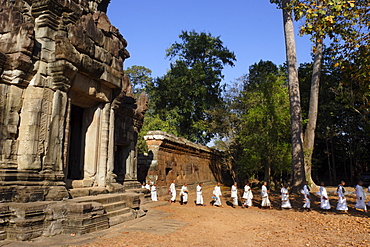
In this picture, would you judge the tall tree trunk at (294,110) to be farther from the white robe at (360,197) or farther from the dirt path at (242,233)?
the dirt path at (242,233)

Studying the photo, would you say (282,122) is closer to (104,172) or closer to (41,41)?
(104,172)

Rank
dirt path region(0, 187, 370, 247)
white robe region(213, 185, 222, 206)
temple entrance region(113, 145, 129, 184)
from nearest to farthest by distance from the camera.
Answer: dirt path region(0, 187, 370, 247), temple entrance region(113, 145, 129, 184), white robe region(213, 185, 222, 206)

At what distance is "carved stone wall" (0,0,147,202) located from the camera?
620 cm

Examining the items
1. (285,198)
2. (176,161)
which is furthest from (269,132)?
(285,198)

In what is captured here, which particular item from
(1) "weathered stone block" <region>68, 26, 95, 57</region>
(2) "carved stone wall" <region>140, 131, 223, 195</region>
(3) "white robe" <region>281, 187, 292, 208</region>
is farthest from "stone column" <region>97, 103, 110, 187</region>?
(3) "white robe" <region>281, 187, 292, 208</region>

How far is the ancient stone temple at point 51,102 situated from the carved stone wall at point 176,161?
6.17 m

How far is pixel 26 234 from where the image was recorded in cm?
518

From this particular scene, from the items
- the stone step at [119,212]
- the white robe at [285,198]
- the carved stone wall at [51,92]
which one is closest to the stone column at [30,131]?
the carved stone wall at [51,92]

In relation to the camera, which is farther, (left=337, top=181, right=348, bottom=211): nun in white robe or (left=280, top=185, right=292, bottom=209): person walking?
(left=280, top=185, right=292, bottom=209): person walking

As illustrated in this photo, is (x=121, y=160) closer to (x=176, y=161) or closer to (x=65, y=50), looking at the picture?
(x=65, y=50)

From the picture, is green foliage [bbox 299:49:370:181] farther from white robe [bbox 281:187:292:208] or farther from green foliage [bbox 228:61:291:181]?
white robe [bbox 281:187:292:208]

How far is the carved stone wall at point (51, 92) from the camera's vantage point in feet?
20.4

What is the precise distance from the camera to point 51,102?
6.82 metres

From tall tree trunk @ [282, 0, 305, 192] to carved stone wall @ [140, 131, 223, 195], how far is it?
6.65 meters
